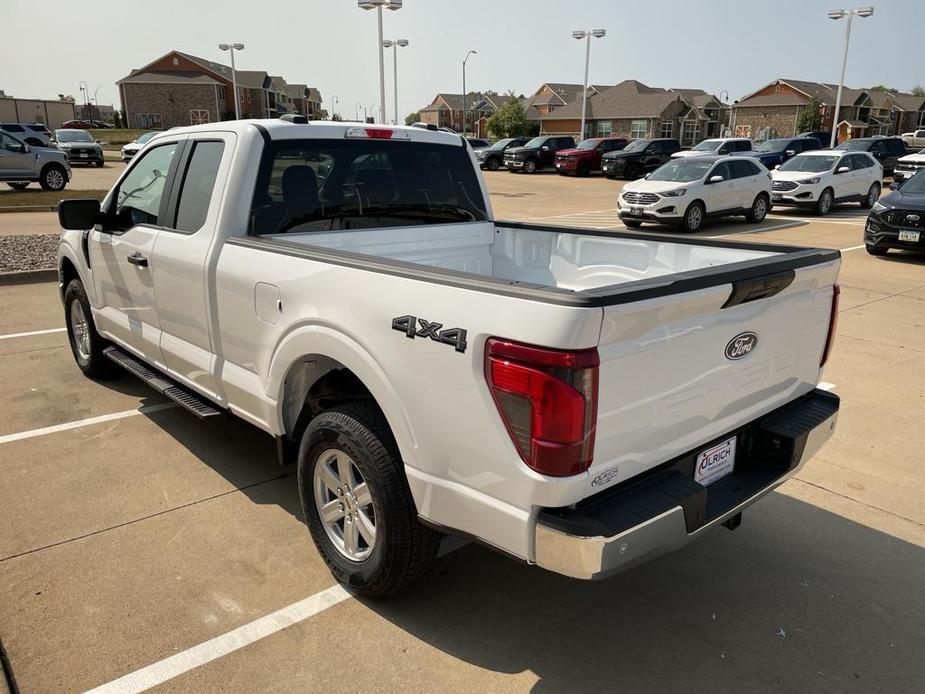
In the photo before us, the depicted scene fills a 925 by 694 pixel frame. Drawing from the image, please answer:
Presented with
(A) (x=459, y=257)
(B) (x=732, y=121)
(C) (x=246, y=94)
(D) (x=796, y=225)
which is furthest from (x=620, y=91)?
(A) (x=459, y=257)

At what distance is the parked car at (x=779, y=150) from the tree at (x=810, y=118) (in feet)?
132

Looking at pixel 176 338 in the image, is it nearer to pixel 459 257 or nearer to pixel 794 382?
pixel 459 257

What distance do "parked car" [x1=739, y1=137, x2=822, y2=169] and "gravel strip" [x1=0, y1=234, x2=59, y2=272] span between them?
26.6 meters

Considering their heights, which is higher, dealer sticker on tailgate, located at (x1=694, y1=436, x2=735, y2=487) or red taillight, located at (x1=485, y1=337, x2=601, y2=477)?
red taillight, located at (x1=485, y1=337, x2=601, y2=477)

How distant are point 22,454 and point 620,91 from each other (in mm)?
74864

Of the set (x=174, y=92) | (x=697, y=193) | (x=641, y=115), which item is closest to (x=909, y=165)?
(x=697, y=193)

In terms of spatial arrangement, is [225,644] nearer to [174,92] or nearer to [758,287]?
[758,287]

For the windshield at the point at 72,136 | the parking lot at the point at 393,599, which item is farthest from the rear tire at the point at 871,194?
the windshield at the point at 72,136

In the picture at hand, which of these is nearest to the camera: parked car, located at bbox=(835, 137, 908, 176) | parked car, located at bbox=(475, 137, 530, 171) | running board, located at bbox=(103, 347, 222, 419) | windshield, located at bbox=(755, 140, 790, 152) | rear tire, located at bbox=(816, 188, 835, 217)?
running board, located at bbox=(103, 347, 222, 419)

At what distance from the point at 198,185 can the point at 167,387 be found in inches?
48.4

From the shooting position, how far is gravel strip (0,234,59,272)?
33.1ft

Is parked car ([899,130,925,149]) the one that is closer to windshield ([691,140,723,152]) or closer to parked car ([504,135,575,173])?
windshield ([691,140,723,152])

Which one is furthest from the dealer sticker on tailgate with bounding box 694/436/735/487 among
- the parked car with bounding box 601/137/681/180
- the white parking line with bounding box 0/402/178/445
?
the parked car with bounding box 601/137/681/180

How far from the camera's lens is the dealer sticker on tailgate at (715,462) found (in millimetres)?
2813
